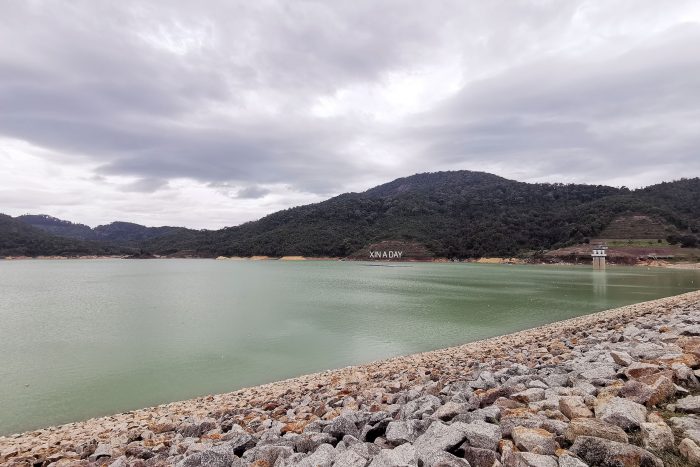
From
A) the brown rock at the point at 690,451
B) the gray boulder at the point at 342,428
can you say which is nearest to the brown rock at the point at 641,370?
the brown rock at the point at 690,451

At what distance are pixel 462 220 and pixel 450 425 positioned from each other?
13436cm

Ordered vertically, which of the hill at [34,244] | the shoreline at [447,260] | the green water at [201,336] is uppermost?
the hill at [34,244]

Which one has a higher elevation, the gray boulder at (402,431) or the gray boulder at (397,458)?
the gray boulder at (397,458)

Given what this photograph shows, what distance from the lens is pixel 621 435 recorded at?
311cm

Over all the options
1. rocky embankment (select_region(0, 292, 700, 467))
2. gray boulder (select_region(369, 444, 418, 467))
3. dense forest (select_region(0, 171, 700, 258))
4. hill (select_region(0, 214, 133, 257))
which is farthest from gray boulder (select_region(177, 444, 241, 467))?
hill (select_region(0, 214, 133, 257))

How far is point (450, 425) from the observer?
3902 millimetres

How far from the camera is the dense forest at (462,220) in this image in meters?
97.5

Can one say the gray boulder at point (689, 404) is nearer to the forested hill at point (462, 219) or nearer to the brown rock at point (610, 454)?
the brown rock at point (610, 454)

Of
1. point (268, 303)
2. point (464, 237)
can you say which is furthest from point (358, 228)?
point (268, 303)

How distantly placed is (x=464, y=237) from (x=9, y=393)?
105087 mm

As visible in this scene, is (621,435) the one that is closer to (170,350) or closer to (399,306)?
(170,350)

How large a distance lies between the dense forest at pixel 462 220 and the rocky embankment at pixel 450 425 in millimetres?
93058

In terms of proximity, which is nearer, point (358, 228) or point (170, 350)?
point (170, 350)

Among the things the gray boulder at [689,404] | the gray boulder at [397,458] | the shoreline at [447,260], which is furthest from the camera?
the shoreline at [447,260]
